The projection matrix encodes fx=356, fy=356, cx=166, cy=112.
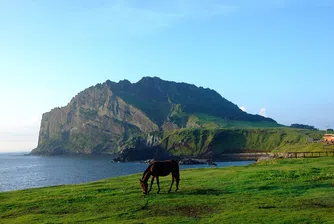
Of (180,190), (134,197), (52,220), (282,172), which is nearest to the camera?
(52,220)

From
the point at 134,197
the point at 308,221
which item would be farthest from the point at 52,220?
the point at 308,221

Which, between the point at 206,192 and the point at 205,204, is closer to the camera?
the point at 205,204

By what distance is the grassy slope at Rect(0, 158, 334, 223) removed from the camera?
62.8ft

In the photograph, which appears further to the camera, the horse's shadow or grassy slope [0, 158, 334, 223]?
the horse's shadow

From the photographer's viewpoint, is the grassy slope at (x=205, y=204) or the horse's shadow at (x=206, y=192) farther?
the horse's shadow at (x=206, y=192)

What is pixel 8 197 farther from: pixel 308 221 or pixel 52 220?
pixel 308 221

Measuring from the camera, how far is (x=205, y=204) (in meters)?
22.5

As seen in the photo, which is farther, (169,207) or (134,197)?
(134,197)

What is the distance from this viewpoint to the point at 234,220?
59.9 ft

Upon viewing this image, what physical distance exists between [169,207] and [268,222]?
6884 millimetres

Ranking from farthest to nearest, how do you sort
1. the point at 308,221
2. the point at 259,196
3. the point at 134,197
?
the point at 134,197, the point at 259,196, the point at 308,221

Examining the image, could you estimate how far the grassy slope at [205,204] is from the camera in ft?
62.8

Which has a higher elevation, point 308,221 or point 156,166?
point 156,166

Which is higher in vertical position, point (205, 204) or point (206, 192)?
point (206, 192)
